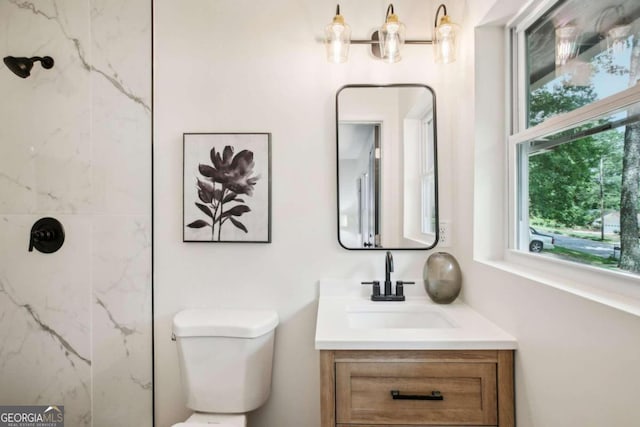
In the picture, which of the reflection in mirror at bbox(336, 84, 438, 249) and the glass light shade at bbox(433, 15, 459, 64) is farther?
the reflection in mirror at bbox(336, 84, 438, 249)

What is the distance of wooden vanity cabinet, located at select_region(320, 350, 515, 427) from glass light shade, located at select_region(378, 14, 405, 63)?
119 cm

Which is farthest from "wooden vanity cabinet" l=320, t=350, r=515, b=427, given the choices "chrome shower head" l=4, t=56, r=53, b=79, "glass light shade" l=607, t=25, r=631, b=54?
"chrome shower head" l=4, t=56, r=53, b=79

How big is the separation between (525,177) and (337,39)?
95cm

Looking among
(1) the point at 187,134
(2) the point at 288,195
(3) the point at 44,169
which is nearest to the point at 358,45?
(2) the point at 288,195

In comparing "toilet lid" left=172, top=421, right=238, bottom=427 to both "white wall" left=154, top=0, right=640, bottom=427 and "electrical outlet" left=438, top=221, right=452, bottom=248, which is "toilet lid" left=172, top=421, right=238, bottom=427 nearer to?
"white wall" left=154, top=0, right=640, bottom=427

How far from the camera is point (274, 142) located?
169cm

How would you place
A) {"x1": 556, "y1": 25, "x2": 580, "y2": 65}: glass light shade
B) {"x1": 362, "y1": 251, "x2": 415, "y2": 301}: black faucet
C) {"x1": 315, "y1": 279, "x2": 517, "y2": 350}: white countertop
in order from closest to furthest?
{"x1": 556, "y1": 25, "x2": 580, "y2": 65}: glass light shade → {"x1": 315, "y1": 279, "x2": 517, "y2": 350}: white countertop → {"x1": 362, "y1": 251, "x2": 415, "y2": 301}: black faucet

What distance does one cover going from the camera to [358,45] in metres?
1.69

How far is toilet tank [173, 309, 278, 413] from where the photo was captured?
1478mm

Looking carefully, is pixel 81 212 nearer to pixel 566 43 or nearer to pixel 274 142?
pixel 274 142

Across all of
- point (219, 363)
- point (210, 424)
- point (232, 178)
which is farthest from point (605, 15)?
point (210, 424)

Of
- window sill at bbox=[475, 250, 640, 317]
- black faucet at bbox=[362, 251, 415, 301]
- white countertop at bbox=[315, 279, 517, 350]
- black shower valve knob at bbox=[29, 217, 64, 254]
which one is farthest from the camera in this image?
black shower valve knob at bbox=[29, 217, 64, 254]

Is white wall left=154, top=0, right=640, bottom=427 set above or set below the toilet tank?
above

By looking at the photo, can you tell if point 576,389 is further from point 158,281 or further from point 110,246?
point 110,246
